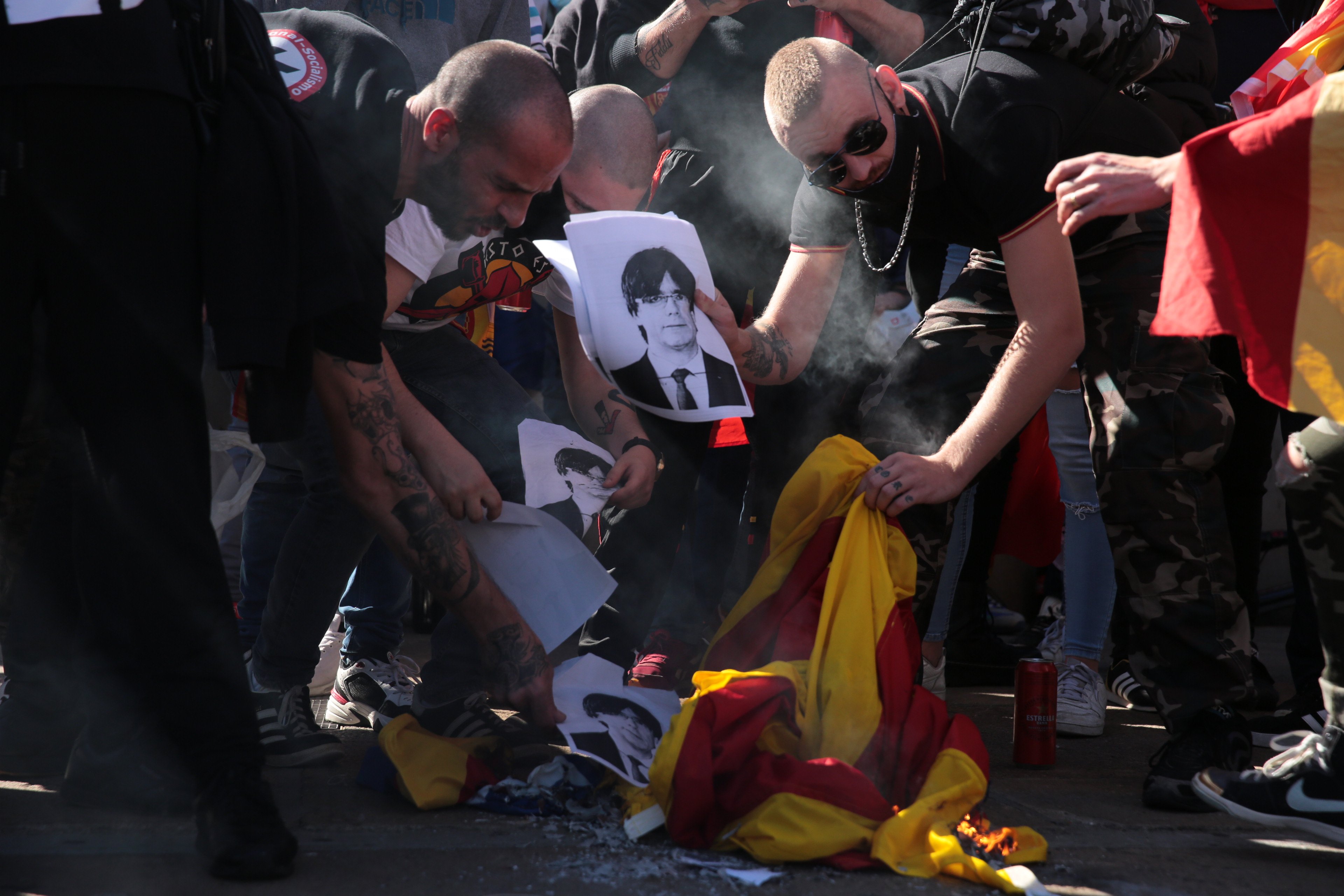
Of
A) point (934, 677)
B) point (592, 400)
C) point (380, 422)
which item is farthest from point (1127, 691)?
point (380, 422)

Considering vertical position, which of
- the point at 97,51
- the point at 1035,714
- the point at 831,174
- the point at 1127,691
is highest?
the point at 97,51

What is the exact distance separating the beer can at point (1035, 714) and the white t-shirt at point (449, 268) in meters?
1.46

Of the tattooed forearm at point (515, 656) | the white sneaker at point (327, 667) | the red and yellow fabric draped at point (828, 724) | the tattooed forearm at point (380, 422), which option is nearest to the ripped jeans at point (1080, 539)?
the red and yellow fabric draped at point (828, 724)

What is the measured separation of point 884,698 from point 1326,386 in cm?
88

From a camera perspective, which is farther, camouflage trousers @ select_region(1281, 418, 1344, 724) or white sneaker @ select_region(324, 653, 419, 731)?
white sneaker @ select_region(324, 653, 419, 731)

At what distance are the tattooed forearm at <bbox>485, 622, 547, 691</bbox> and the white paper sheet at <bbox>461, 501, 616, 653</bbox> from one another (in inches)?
2.6

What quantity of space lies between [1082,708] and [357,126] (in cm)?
216

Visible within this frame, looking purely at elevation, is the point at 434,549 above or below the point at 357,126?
below

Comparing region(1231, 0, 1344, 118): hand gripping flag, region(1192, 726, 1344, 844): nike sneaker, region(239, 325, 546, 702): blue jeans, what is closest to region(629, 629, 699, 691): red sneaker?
region(239, 325, 546, 702): blue jeans

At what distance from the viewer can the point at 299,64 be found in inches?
81.4

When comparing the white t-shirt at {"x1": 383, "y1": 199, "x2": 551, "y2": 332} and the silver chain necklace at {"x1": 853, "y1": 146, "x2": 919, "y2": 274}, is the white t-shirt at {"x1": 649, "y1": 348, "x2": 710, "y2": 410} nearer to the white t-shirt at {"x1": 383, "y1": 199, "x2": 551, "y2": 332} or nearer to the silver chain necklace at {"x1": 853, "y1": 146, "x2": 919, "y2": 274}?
the white t-shirt at {"x1": 383, "y1": 199, "x2": 551, "y2": 332}

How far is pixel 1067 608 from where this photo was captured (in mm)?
2934

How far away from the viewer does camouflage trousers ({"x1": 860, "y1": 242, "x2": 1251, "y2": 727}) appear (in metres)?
2.21

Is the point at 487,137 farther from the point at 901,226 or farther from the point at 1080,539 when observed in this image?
the point at 1080,539
